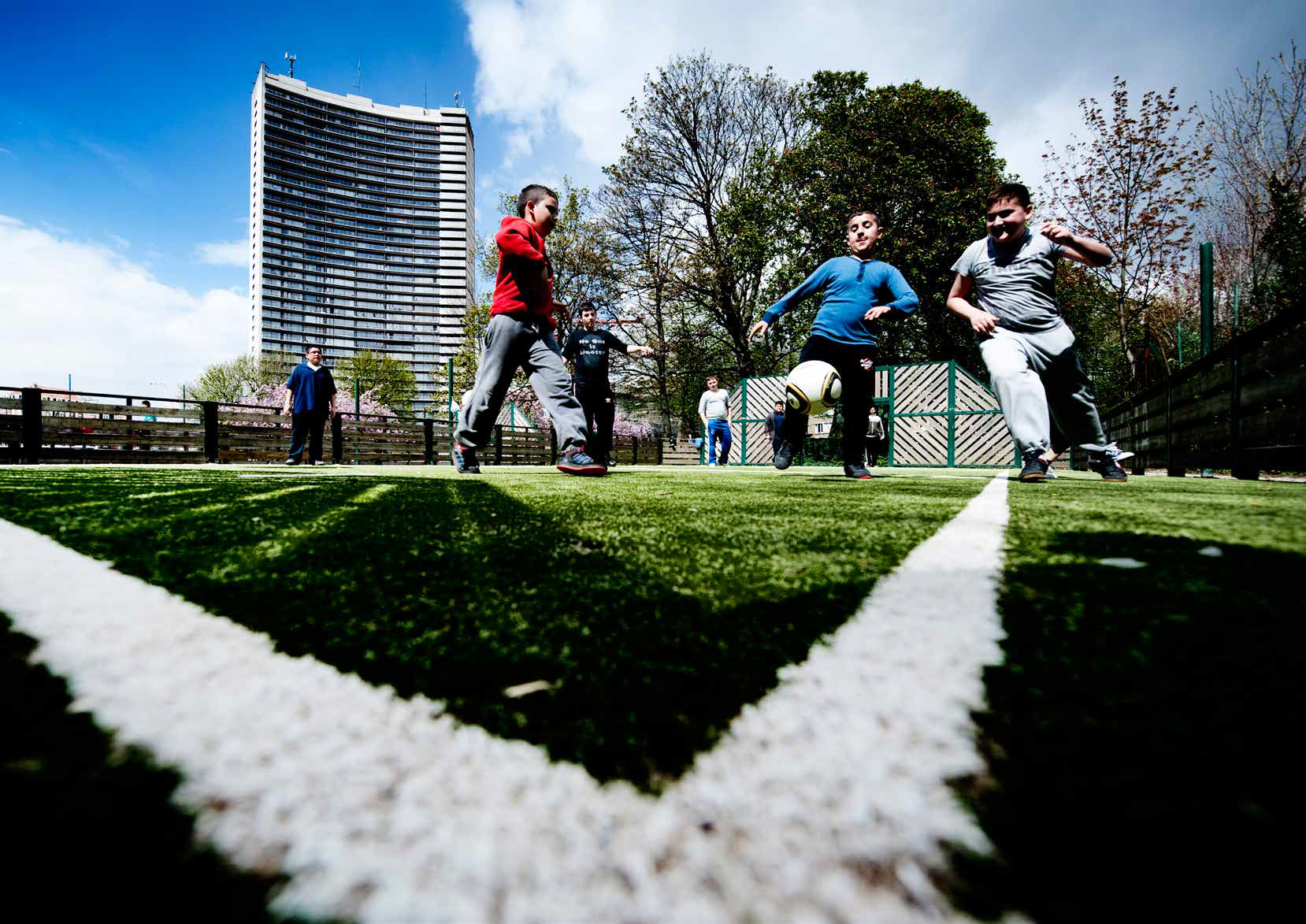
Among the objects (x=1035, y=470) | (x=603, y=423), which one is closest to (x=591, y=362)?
(x=603, y=423)

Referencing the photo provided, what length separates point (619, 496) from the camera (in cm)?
259

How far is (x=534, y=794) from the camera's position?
45 centimetres

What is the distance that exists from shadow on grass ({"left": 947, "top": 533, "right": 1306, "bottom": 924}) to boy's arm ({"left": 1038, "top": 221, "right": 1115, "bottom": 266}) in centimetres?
384

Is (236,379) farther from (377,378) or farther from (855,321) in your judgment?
(855,321)

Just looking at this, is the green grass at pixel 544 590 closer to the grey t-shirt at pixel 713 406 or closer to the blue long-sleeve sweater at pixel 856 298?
the blue long-sleeve sweater at pixel 856 298

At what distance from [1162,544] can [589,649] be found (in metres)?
1.35

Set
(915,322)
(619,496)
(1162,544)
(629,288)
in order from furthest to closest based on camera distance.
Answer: (629,288) → (915,322) → (619,496) → (1162,544)

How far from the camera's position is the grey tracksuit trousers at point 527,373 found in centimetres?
440

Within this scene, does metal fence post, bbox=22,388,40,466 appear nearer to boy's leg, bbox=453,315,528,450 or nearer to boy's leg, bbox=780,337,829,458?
boy's leg, bbox=453,315,528,450

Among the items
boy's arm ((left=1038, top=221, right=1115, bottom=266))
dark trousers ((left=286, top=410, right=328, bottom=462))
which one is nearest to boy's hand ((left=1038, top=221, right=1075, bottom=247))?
boy's arm ((left=1038, top=221, right=1115, bottom=266))

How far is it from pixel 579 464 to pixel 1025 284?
334 centimetres

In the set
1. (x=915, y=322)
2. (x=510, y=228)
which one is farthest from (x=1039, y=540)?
(x=915, y=322)

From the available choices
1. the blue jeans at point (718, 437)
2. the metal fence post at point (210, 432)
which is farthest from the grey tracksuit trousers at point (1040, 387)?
the metal fence post at point (210, 432)

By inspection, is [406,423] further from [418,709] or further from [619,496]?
[418,709]
